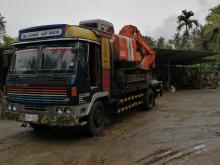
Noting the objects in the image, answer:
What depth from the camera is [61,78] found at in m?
7.24

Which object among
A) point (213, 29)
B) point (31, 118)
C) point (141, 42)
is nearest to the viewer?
point (31, 118)

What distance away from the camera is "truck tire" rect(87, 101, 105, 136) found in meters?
8.05

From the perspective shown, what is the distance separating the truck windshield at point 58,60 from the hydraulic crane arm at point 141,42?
487 centimetres

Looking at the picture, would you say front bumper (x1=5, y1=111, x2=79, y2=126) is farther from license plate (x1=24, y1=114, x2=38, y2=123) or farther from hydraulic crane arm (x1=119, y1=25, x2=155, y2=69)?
hydraulic crane arm (x1=119, y1=25, x2=155, y2=69)

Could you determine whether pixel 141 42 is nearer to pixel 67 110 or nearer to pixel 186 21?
pixel 67 110

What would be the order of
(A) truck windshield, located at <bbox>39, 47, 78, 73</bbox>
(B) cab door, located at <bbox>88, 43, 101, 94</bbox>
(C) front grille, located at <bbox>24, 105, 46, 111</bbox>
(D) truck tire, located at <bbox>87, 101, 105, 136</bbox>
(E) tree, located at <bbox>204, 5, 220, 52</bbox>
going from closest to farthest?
(A) truck windshield, located at <bbox>39, 47, 78, 73</bbox> < (C) front grille, located at <bbox>24, 105, 46, 111</bbox> < (D) truck tire, located at <bbox>87, 101, 105, 136</bbox> < (B) cab door, located at <bbox>88, 43, 101, 94</bbox> < (E) tree, located at <bbox>204, 5, 220, 52</bbox>

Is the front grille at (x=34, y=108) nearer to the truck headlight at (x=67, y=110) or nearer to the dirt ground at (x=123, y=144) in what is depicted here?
the truck headlight at (x=67, y=110)

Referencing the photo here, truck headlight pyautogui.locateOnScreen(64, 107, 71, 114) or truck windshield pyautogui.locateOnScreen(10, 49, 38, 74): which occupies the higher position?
truck windshield pyautogui.locateOnScreen(10, 49, 38, 74)

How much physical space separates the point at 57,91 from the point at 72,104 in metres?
0.46

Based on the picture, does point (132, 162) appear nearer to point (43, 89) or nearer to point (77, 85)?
point (77, 85)

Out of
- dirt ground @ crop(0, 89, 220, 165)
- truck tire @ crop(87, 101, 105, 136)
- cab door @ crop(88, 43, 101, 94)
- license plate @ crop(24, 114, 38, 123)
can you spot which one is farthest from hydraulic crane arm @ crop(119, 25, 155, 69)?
license plate @ crop(24, 114, 38, 123)

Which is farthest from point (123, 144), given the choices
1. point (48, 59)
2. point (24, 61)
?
point (24, 61)

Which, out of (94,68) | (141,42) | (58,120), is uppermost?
(141,42)

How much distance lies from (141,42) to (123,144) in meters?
5.97
